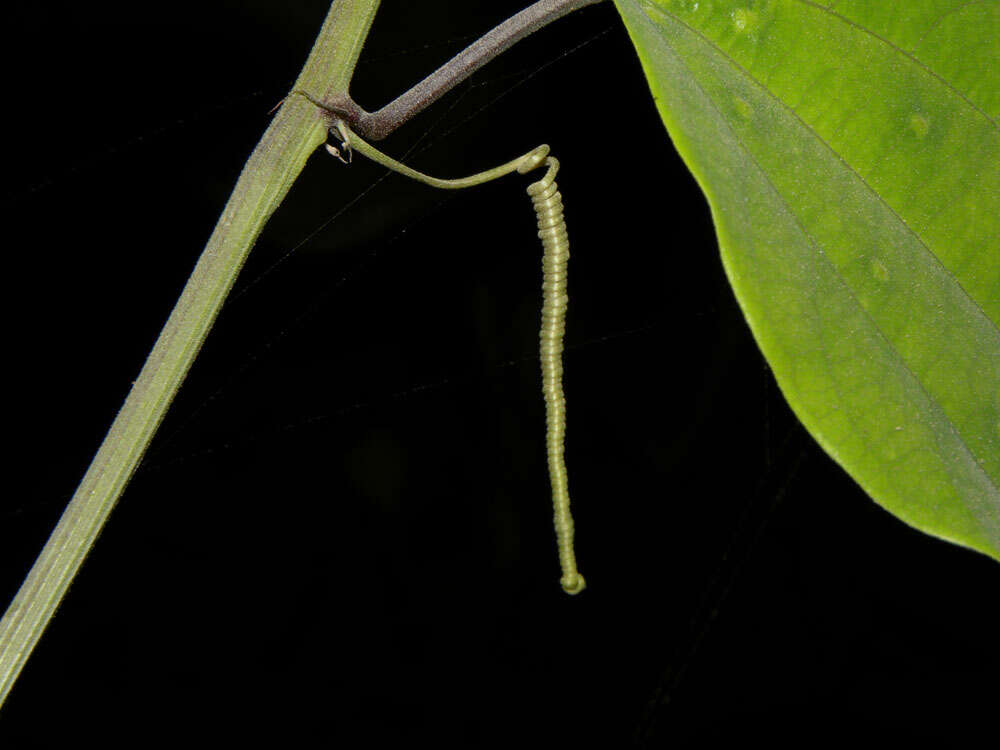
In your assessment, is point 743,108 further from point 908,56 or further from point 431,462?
point 431,462

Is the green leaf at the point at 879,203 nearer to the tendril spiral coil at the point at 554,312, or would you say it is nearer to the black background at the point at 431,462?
the tendril spiral coil at the point at 554,312

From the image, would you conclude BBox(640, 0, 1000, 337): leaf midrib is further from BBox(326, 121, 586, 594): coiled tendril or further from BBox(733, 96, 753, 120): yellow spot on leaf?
BBox(326, 121, 586, 594): coiled tendril

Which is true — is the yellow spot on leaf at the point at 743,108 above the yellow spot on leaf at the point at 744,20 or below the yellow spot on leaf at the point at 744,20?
below

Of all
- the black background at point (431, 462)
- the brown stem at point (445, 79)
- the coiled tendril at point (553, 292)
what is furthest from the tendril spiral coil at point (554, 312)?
the black background at point (431, 462)

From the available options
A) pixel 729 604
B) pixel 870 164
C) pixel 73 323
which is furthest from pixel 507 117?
pixel 870 164

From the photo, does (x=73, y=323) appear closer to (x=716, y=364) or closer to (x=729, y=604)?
(x=716, y=364)

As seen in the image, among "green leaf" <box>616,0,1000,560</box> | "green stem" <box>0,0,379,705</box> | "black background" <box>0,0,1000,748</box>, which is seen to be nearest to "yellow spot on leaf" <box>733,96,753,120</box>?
"green leaf" <box>616,0,1000,560</box>
